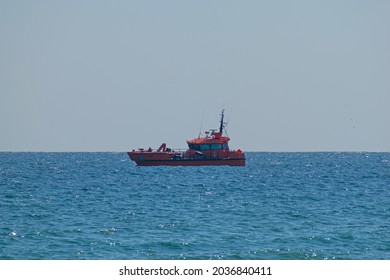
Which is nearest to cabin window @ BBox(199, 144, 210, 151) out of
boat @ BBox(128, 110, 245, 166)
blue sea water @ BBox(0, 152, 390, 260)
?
boat @ BBox(128, 110, 245, 166)

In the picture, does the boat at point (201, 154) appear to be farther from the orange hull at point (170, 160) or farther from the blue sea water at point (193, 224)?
the blue sea water at point (193, 224)

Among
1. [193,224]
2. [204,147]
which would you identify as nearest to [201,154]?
[204,147]

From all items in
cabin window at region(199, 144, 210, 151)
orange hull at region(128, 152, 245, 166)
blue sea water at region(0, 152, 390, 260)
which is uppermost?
cabin window at region(199, 144, 210, 151)

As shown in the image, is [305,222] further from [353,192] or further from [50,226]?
[353,192]

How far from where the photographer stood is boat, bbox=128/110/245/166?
340 ft

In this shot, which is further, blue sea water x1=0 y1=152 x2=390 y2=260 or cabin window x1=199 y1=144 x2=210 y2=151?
cabin window x1=199 y1=144 x2=210 y2=151

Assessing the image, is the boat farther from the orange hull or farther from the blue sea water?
the blue sea water

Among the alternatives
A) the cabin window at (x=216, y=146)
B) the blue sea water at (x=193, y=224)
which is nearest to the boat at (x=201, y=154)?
the cabin window at (x=216, y=146)

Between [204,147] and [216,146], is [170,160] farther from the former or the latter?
[216,146]

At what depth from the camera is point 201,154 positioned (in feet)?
342

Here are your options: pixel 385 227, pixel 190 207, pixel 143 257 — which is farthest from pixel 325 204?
pixel 143 257

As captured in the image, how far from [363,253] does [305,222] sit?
29.8ft

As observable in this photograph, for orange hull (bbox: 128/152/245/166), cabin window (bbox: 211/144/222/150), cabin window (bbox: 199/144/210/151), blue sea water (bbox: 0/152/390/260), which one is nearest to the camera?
blue sea water (bbox: 0/152/390/260)

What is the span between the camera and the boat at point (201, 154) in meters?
104
